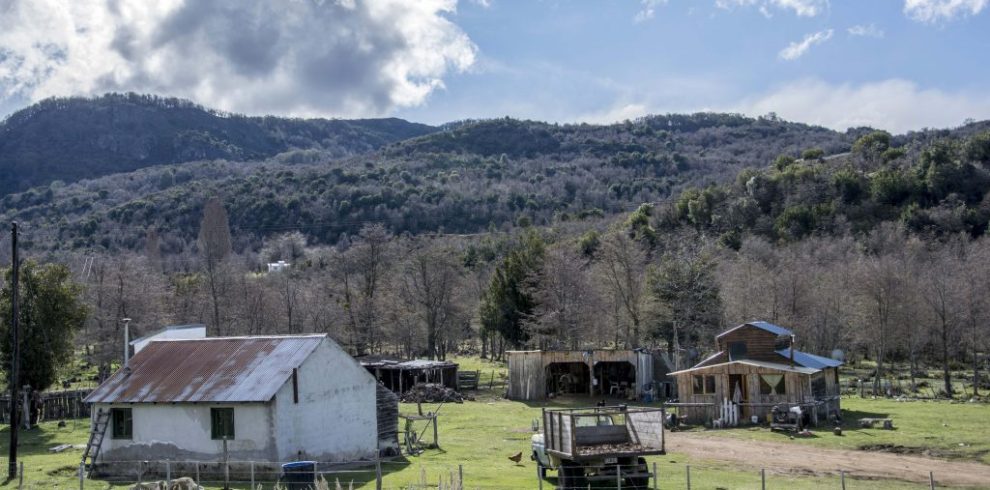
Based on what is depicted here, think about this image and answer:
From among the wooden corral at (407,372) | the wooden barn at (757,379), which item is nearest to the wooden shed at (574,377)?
the wooden corral at (407,372)

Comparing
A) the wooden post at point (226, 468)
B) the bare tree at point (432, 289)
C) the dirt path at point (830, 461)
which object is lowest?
the dirt path at point (830, 461)

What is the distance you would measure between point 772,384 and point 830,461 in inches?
469

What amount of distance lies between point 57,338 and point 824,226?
7913 centimetres

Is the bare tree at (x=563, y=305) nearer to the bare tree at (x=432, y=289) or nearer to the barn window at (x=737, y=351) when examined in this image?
the bare tree at (x=432, y=289)

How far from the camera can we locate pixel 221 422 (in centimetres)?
2767

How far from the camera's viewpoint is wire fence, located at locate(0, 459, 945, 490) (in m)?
23.4

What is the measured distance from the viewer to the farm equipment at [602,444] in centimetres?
2309

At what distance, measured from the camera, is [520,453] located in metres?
29.7

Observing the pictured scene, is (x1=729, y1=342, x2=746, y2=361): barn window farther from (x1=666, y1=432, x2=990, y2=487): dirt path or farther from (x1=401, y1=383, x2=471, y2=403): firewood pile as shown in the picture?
(x1=401, y1=383, x2=471, y2=403): firewood pile

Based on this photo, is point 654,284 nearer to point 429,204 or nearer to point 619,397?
point 619,397

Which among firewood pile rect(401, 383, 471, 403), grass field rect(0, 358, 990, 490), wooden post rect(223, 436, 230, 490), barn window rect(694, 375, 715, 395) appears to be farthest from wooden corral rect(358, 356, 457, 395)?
wooden post rect(223, 436, 230, 490)

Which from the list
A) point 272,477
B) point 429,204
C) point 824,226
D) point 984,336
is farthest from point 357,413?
point 429,204

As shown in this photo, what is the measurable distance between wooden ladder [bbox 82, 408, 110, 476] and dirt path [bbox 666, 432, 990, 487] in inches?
745

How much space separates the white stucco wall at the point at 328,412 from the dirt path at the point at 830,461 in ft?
35.7
